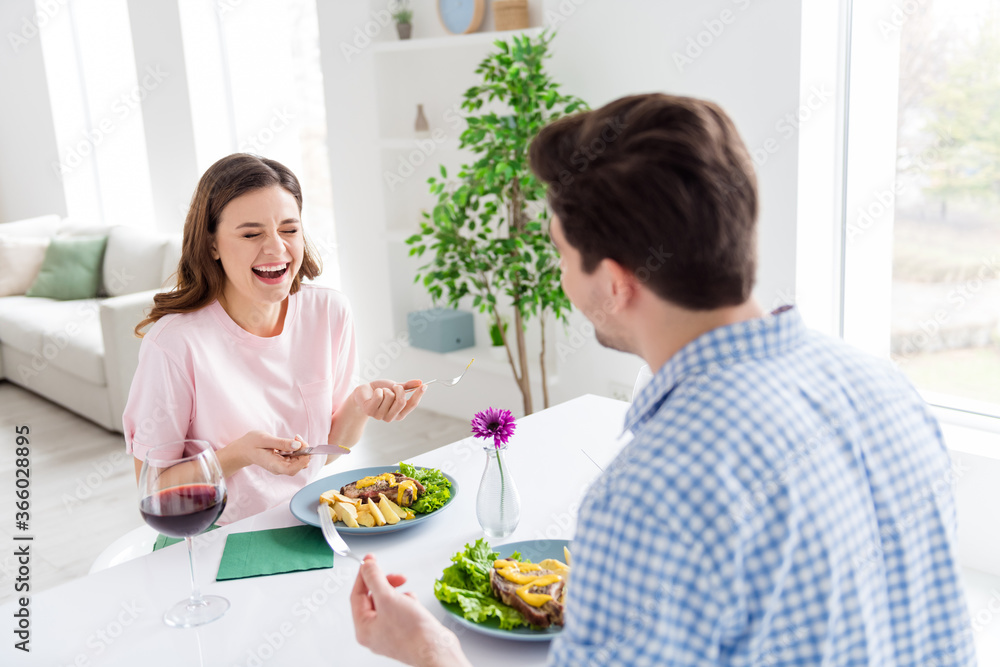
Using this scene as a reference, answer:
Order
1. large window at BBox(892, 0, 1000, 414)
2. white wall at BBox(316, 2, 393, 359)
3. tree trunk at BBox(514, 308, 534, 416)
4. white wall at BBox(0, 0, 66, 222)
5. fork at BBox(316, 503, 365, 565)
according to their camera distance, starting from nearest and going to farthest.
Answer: fork at BBox(316, 503, 365, 565) → large window at BBox(892, 0, 1000, 414) → tree trunk at BBox(514, 308, 534, 416) → white wall at BBox(316, 2, 393, 359) → white wall at BBox(0, 0, 66, 222)

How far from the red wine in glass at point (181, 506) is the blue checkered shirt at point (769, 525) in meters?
0.54

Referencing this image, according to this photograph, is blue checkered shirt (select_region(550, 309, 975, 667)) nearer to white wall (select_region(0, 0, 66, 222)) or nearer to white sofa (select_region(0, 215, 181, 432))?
white sofa (select_region(0, 215, 181, 432))

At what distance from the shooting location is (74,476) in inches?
141

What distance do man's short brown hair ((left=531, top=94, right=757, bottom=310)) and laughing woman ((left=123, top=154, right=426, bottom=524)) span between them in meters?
0.86

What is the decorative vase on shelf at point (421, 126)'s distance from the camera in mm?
3902

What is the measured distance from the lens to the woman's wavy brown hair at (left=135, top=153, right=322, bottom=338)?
166 cm

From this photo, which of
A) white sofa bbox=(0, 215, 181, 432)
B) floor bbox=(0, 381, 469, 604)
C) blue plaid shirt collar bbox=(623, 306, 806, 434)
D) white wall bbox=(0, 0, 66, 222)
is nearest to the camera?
blue plaid shirt collar bbox=(623, 306, 806, 434)

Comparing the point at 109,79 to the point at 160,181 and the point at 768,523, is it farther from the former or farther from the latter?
the point at 768,523

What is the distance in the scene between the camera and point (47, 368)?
4457mm

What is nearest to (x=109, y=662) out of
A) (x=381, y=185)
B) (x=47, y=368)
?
(x=381, y=185)

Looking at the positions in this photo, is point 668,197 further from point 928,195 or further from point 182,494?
point 928,195

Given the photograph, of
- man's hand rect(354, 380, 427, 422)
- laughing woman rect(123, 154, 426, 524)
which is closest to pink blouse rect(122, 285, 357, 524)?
laughing woman rect(123, 154, 426, 524)

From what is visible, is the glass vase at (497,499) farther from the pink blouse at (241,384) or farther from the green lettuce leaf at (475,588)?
the pink blouse at (241,384)

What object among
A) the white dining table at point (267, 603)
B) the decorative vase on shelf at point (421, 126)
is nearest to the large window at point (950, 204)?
the white dining table at point (267, 603)
